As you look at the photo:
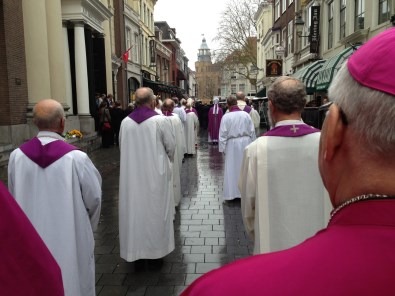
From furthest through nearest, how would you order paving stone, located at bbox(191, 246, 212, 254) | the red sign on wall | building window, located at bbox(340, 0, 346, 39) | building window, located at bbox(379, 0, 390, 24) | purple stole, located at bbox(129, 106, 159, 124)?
the red sign on wall → building window, located at bbox(340, 0, 346, 39) → building window, located at bbox(379, 0, 390, 24) → paving stone, located at bbox(191, 246, 212, 254) → purple stole, located at bbox(129, 106, 159, 124)

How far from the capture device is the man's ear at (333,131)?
923mm

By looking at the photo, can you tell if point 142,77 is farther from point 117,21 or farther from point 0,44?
point 0,44

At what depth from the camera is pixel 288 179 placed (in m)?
3.06

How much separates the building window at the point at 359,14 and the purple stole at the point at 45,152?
1505cm

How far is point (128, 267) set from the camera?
479cm

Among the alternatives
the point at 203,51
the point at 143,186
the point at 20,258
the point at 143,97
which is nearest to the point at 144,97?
the point at 143,97

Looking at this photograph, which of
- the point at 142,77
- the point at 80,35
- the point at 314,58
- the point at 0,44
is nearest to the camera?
the point at 0,44

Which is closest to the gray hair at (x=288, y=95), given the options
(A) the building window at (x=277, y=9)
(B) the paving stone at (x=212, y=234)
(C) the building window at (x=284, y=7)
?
(B) the paving stone at (x=212, y=234)

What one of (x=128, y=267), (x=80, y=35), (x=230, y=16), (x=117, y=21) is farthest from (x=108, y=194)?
(x=230, y=16)

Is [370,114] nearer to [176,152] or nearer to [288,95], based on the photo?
[288,95]

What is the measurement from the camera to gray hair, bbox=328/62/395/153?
0.86 meters

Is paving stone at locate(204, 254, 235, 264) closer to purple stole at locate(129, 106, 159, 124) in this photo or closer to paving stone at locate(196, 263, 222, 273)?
paving stone at locate(196, 263, 222, 273)

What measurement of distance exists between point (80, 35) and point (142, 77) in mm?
19956

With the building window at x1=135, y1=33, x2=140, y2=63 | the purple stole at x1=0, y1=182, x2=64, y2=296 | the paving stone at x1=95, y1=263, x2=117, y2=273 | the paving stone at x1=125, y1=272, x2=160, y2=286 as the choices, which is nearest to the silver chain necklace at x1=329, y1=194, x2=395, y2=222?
the purple stole at x1=0, y1=182, x2=64, y2=296
